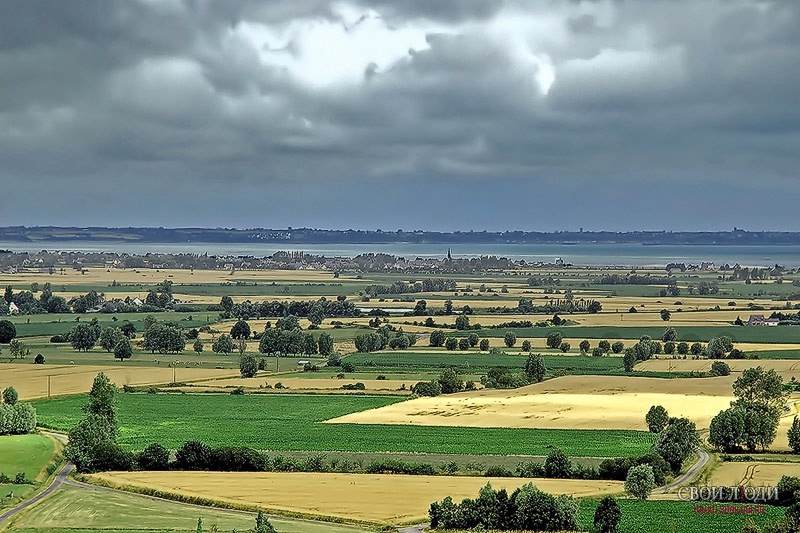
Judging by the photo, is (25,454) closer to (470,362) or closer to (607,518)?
(607,518)

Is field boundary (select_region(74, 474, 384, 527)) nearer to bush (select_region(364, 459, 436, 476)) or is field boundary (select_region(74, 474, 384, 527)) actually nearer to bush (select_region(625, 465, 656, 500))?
bush (select_region(364, 459, 436, 476))

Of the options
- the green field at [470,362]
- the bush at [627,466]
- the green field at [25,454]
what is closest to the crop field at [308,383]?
the green field at [470,362]

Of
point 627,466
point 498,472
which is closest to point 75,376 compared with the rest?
point 498,472

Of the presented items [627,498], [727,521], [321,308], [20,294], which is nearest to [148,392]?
[627,498]

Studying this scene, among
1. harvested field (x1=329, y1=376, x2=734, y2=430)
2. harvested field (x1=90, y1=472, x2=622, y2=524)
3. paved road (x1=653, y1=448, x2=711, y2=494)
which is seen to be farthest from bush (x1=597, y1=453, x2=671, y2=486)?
harvested field (x1=329, y1=376, x2=734, y2=430)

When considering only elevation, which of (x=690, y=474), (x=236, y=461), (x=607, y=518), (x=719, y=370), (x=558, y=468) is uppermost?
(x=719, y=370)

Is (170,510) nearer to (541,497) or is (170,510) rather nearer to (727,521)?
(541,497)

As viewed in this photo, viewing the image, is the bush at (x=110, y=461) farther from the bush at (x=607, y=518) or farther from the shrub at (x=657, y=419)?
the shrub at (x=657, y=419)
